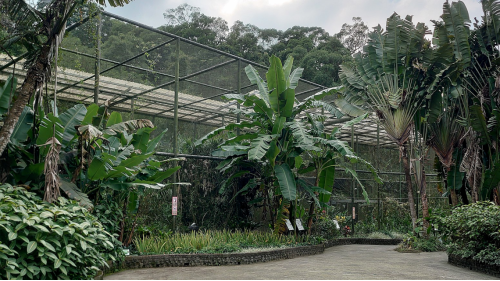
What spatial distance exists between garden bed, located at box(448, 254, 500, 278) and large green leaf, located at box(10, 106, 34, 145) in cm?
867

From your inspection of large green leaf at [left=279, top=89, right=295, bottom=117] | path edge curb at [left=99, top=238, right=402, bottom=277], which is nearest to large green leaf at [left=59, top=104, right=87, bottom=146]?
path edge curb at [left=99, top=238, right=402, bottom=277]

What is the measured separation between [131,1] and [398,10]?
817cm

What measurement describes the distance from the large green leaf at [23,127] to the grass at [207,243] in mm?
2914

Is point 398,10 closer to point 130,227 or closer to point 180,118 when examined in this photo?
point 180,118

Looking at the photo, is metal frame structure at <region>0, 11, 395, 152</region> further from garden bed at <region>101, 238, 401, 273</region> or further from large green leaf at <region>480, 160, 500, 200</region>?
large green leaf at <region>480, 160, 500, 200</region>

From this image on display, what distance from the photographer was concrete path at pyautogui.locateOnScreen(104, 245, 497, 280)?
678 cm

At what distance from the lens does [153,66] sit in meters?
10.5

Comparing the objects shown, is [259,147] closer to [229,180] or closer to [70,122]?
[229,180]

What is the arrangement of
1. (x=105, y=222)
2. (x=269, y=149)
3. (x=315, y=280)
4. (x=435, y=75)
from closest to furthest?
(x=315, y=280), (x=105, y=222), (x=269, y=149), (x=435, y=75)

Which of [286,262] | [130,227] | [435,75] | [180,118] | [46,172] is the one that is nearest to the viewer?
[46,172]

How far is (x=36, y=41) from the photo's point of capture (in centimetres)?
671

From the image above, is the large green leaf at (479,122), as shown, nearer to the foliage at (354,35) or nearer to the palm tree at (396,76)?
the palm tree at (396,76)

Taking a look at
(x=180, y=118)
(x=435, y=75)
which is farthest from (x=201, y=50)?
(x=435, y=75)

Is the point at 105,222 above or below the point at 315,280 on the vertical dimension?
above
